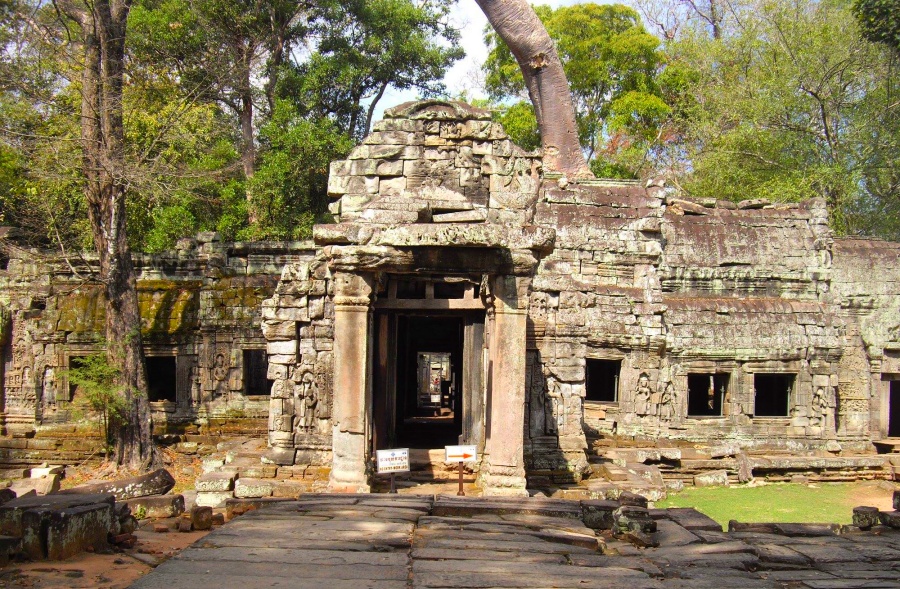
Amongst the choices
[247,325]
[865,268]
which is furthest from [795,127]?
[247,325]

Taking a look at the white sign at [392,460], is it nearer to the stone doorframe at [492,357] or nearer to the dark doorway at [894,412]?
the stone doorframe at [492,357]

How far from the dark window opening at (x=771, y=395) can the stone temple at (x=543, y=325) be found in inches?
2.0

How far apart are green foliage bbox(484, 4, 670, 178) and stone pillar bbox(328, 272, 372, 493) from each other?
18296mm

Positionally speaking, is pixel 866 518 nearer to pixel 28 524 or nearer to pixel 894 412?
pixel 28 524

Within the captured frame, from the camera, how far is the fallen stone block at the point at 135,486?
11945 millimetres

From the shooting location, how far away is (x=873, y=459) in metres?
15.2

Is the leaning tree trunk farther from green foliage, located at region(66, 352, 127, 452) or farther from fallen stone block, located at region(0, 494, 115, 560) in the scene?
fallen stone block, located at region(0, 494, 115, 560)

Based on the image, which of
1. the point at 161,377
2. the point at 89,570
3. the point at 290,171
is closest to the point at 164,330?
the point at 161,377

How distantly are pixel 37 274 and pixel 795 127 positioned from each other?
1896 cm

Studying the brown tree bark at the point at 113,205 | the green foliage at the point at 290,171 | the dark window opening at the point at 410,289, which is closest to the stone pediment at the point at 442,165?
the dark window opening at the point at 410,289

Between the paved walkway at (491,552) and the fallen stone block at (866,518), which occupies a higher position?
the paved walkway at (491,552)

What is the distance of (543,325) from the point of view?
10.8 meters

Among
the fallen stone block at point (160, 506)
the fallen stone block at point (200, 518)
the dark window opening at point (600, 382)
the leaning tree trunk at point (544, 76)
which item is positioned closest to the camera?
the fallen stone block at point (200, 518)

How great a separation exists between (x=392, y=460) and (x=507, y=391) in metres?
1.41
